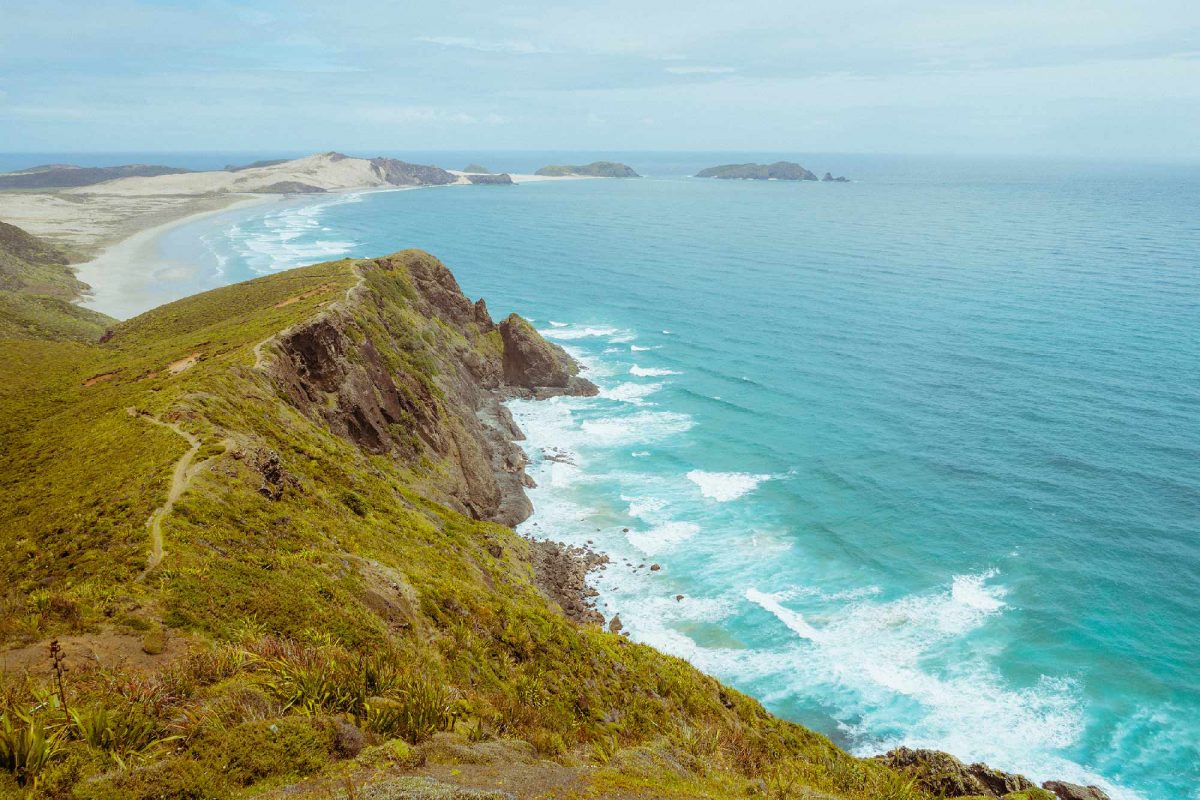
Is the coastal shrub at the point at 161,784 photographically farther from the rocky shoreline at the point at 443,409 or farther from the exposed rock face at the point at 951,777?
the rocky shoreline at the point at 443,409

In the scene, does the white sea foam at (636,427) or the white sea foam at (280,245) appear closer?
the white sea foam at (636,427)

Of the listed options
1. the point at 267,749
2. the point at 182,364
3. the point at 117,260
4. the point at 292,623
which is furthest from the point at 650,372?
the point at 117,260

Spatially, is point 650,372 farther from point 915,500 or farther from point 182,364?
point 182,364

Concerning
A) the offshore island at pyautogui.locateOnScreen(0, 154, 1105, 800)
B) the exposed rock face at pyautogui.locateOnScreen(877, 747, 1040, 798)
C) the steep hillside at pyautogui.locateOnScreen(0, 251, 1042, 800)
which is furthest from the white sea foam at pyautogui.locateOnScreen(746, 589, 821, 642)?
the exposed rock face at pyautogui.locateOnScreen(877, 747, 1040, 798)

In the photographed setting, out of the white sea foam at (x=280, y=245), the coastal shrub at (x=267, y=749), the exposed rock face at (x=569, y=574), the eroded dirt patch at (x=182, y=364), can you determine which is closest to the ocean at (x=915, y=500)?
the exposed rock face at (x=569, y=574)

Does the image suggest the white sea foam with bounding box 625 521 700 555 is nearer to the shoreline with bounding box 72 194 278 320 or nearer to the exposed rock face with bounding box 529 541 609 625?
the exposed rock face with bounding box 529 541 609 625

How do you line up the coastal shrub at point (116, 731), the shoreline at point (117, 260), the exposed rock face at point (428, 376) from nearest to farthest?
the coastal shrub at point (116, 731) < the exposed rock face at point (428, 376) < the shoreline at point (117, 260)
